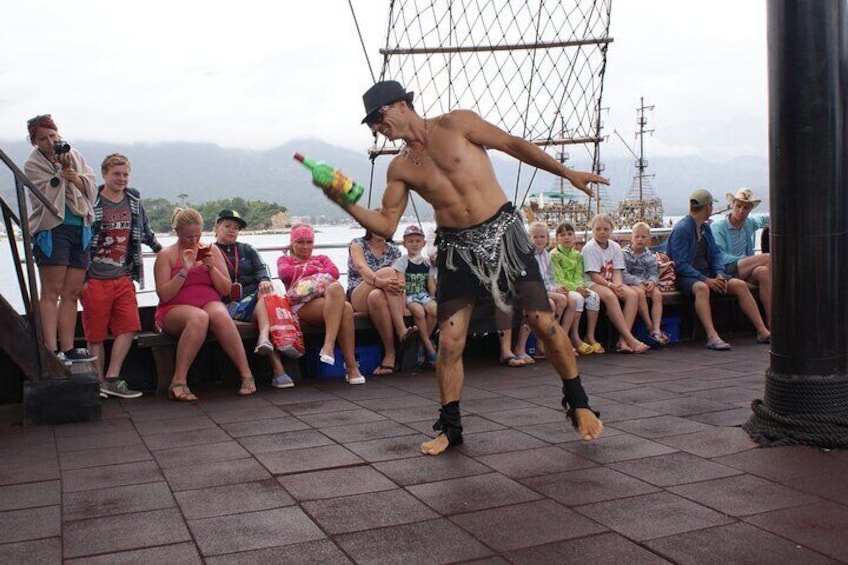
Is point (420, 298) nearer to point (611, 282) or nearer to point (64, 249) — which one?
point (611, 282)

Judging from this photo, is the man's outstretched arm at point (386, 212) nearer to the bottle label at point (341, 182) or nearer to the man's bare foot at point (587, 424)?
the bottle label at point (341, 182)

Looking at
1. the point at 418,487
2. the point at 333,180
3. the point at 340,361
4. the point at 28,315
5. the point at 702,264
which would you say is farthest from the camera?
the point at 702,264

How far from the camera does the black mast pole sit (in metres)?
4.09

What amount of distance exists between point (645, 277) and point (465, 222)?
4.20 m

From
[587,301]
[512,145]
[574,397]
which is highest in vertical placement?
[512,145]

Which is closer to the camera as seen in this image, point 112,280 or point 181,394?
→ point 181,394

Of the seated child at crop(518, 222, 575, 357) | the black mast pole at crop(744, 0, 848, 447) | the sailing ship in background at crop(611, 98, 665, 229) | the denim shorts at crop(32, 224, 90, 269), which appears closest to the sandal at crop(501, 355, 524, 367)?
the seated child at crop(518, 222, 575, 357)

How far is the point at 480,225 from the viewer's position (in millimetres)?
4617

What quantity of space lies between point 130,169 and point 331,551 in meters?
4.40

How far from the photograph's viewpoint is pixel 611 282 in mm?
8109

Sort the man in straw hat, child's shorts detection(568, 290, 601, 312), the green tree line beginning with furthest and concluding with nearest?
the man in straw hat, child's shorts detection(568, 290, 601, 312), the green tree line

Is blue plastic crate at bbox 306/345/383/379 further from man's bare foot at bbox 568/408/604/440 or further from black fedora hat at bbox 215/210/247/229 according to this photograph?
man's bare foot at bbox 568/408/604/440

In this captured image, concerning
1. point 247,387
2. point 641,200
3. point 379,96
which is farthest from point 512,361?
point 641,200

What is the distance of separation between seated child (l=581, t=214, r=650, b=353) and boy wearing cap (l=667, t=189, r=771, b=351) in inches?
25.3
